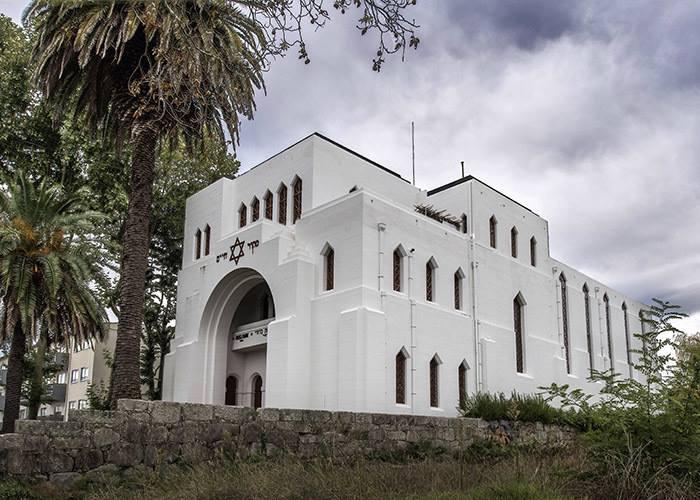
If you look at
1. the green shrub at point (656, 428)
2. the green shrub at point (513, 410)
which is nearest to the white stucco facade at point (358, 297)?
the green shrub at point (513, 410)

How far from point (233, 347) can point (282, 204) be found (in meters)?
6.42

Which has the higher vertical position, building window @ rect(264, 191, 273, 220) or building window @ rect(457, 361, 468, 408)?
building window @ rect(264, 191, 273, 220)

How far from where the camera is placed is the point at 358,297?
23.8m

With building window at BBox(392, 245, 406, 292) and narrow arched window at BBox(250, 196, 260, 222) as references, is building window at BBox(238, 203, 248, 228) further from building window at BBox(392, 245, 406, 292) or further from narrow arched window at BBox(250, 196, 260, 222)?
building window at BBox(392, 245, 406, 292)

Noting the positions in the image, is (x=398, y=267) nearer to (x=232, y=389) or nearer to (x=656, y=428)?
(x=232, y=389)

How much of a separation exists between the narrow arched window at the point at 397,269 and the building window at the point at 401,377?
2.42m

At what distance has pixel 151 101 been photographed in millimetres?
20062

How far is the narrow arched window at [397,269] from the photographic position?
83.7 ft

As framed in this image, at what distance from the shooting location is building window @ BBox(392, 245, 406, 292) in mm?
25516

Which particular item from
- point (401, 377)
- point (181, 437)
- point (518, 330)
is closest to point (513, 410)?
point (401, 377)

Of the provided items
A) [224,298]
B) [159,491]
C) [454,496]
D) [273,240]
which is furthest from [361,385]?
[454,496]

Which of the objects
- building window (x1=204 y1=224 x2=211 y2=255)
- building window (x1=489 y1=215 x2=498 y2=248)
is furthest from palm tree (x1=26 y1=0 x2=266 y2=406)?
building window (x1=489 y1=215 x2=498 y2=248)

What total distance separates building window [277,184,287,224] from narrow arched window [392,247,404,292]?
5.90 meters

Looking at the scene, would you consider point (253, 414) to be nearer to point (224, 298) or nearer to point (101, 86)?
point (101, 86)
